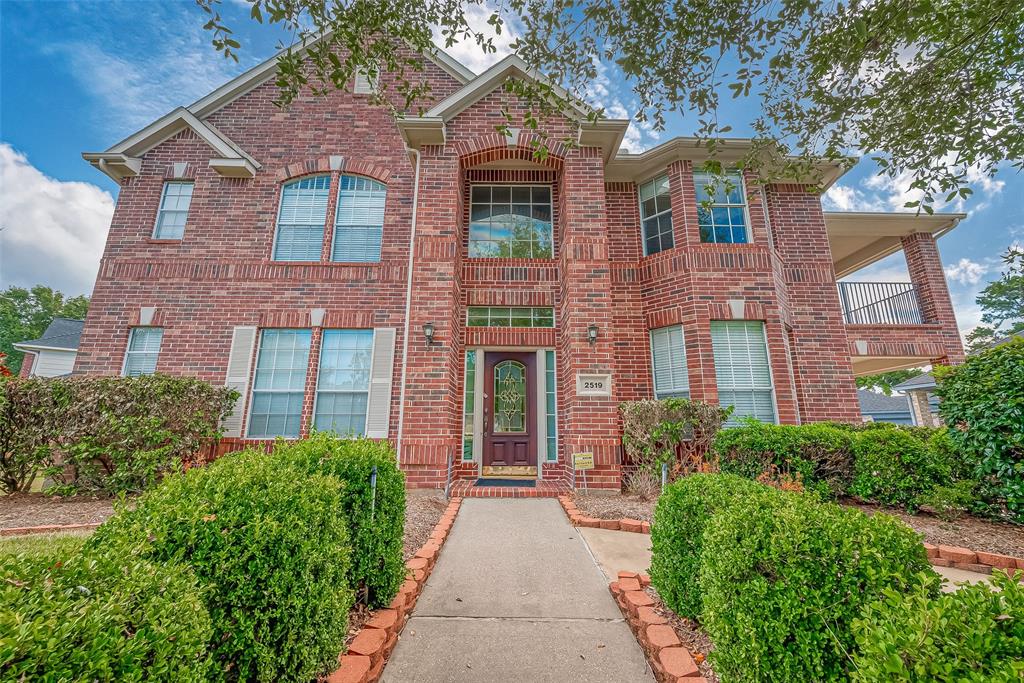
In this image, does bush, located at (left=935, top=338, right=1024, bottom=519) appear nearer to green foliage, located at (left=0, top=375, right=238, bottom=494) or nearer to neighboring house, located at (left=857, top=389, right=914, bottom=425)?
green foliage, located at (left=0, top=375, right=238, bottom=494)

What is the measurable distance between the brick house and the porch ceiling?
8.13ft

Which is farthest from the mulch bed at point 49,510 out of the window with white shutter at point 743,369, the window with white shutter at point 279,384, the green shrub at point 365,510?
the window with white shutter at point 743,369

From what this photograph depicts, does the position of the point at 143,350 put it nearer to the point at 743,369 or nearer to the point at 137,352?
the point at 137,352

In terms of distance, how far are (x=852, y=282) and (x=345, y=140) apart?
46.1ft

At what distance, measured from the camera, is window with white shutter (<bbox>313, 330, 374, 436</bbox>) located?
7.25 meters

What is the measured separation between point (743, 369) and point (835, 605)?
250 inches

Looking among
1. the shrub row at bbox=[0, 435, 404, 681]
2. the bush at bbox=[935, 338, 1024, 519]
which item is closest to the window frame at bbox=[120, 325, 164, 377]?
the shrub row at bbox=[0, 435, 404, 681]

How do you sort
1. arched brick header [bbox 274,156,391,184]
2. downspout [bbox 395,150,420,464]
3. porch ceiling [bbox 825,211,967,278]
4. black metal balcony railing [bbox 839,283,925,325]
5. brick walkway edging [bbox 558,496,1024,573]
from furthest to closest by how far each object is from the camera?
black metal balcony railing [bbox 839,283,925,325]
porch ceiling [bbox 825,211,967,278]
arched brick header [bbox 274,156,391,184]
downspout [bbox 395,150,420,464]
brick walkway edging [bbox 558,496,1024,573]

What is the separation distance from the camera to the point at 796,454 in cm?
534

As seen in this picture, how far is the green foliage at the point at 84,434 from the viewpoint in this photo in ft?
17.5

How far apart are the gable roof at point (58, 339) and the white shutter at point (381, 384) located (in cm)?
1691

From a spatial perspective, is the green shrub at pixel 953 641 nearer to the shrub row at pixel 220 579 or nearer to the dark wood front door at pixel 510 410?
the shrub row at pixel 220 579

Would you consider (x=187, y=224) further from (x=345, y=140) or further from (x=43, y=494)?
(x=43, y=494)

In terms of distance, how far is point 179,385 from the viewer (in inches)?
238
